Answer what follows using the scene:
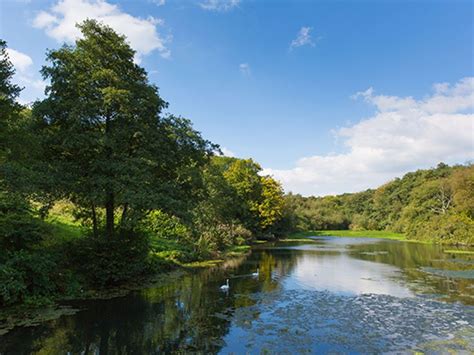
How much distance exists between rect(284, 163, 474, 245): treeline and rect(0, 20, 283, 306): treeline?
45245 millimetres

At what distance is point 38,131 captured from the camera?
18.1 m

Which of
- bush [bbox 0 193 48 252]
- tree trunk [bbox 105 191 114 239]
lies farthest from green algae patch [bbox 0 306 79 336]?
tree trunk [bbox 105 191 114 239]

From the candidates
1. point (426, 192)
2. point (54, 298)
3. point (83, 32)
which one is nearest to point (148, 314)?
point (54, 298)

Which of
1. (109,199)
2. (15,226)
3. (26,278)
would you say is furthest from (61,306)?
(109,199)

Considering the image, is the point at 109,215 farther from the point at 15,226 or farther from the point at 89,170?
the point at 15,226

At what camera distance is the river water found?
10508 mm

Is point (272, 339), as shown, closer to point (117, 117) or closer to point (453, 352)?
point (453, 352)

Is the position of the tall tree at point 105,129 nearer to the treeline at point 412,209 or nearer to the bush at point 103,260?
the bush at point 103,260

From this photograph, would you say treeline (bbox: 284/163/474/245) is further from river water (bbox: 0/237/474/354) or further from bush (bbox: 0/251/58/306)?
bush (bbox: 0/251/58/306)

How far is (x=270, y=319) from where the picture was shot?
43.6ft

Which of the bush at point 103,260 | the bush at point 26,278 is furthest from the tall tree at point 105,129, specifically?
the bush at point 26,278

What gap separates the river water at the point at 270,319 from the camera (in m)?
10.5

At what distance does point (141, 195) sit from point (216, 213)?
2705 cm

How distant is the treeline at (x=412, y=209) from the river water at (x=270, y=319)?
3456cm
